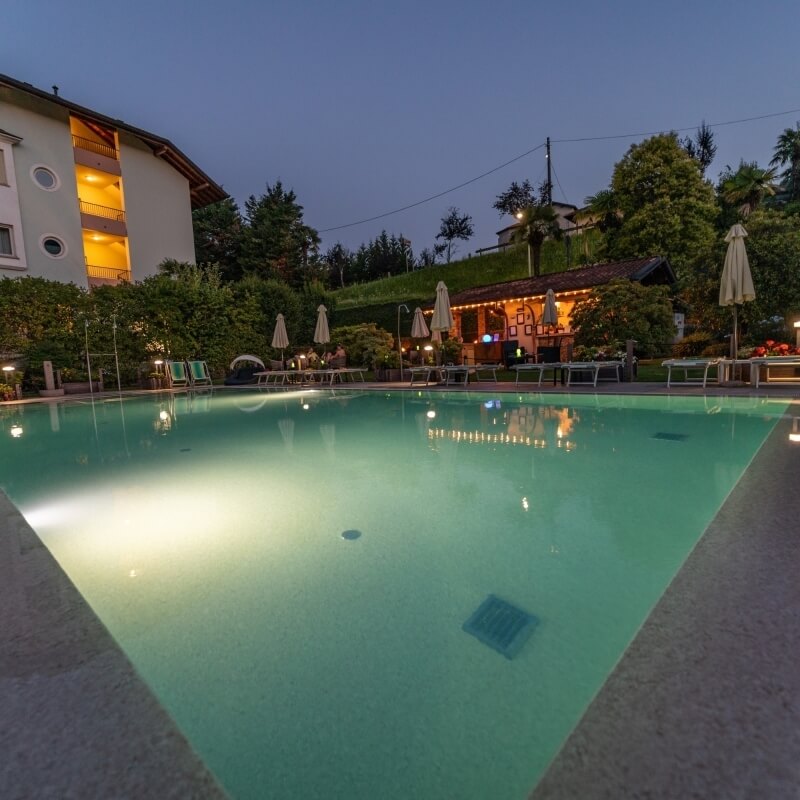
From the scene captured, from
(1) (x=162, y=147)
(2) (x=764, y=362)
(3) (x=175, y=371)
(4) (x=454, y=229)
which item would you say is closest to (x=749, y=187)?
(2) (x=764, y=362)

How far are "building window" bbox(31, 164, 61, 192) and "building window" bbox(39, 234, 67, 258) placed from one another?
1843mm

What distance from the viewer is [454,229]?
51.2 m

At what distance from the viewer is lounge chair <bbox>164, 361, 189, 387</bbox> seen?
14545 mm

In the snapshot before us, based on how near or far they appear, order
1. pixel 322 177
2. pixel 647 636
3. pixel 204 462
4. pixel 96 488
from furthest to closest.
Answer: pixel 322 177
pixel 204 462
pixel 96 488
pixel 647 636

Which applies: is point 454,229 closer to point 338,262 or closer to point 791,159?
point 338,262

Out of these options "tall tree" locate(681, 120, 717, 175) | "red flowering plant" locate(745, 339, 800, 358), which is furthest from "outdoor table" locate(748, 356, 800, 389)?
"tall tree" locate(681, 120, 717, 175)

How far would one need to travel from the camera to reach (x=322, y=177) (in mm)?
85875

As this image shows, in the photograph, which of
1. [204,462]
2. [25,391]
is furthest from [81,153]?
[204,462]

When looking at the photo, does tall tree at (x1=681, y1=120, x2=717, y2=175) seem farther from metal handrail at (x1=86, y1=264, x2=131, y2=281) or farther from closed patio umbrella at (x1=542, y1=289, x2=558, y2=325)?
metal handrail at (x1=86, y1=264, x2=131, y2=281)

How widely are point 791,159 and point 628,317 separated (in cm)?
2213

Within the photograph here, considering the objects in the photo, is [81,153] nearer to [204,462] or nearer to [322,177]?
[204,462]

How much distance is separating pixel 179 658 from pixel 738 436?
16.3 ft

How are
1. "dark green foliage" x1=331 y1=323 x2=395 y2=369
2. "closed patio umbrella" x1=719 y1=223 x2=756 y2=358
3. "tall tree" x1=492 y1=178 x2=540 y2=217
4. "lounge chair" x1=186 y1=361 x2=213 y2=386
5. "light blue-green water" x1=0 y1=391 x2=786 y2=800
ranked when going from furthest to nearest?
"tall tree" x1=492 y1=178 x2=540 y2=217 < "dark green foliage" x1=331 y1=323 x2=395 y2=369 < "lounge chair" x1=186 y1=361 x2=213 y2=386 < "closed patio umbrella" x1=719 y1=223 x2=756 y2=358 < "light blue-green water" x1=0 y1=391 x2=786 y2=800

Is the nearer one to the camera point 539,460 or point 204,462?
point 539,460
